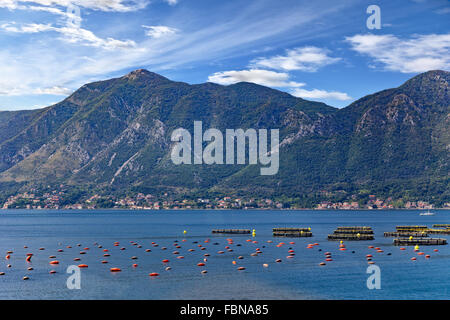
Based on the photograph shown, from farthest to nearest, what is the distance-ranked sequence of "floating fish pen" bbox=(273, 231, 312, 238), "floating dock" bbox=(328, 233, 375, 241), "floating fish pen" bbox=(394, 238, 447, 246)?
"floating fish pen" bbox=(273, 231, 312, 238), "floating dock" bbox=(328, 233, 375, 241), "floating fish pen" bbox=(394, 238, 447, 246)

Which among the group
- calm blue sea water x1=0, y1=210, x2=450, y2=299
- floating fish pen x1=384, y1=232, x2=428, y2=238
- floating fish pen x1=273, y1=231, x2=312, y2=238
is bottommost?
floating fish pen x1=273, y1=231, x2=312, y2=238

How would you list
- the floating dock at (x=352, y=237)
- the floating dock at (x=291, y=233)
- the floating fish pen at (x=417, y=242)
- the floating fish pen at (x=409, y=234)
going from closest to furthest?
1. the floating fish pen at (x=417, y=242)
2. the floating dock at (x=352, y=237)
3. the floating fish pen at (x=409, y=234)
4. the floating dock at (x=291, y=233)

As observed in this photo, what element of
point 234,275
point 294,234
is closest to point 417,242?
point 294,234

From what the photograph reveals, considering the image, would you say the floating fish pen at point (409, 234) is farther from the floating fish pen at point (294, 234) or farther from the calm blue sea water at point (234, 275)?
the floating fish pen at point (294, 234)

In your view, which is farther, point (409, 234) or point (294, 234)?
point (294, 234)

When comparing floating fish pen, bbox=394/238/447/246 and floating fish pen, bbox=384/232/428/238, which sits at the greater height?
floating fish pen, bbox=394/238/447/246

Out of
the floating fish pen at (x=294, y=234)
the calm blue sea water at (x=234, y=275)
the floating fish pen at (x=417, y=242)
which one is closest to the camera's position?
the calm blue sea water at (x=234, y=275)

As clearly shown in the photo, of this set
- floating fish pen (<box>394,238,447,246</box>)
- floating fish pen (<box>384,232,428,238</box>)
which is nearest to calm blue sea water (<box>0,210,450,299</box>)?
floating fish pen (<box>394,238,447,246</box>)

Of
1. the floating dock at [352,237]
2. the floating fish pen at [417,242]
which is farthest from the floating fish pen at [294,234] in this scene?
the floating fish pen at [417,242]

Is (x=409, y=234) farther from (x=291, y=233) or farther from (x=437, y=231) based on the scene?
(x=291, y=233)

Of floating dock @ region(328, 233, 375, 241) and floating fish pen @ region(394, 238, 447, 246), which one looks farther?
floating dock @ region(328, 233, 375, 241)

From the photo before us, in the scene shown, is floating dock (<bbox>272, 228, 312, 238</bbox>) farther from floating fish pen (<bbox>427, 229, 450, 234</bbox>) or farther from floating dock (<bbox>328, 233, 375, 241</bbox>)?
floating fish pen (<bbox>427, 229, 450, 234</bbox>)
